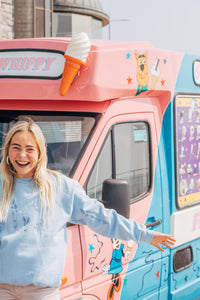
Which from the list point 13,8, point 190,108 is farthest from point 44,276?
point 13,8

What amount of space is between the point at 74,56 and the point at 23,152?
826 mm

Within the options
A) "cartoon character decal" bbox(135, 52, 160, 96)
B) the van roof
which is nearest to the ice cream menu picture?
"cartoon character decal" bbox(135, 52, 160, 96)

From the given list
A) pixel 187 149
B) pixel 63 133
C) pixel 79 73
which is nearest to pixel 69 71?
pixel 79 73

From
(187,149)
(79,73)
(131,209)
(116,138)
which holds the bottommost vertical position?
(131,209)

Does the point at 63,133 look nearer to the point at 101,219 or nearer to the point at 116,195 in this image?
the point at 116,195

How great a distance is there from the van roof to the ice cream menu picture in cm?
57

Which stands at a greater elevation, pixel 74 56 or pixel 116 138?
pixel 74 56

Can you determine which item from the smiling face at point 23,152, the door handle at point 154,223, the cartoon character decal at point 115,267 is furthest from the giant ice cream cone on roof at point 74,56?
the door handle at point 154,223

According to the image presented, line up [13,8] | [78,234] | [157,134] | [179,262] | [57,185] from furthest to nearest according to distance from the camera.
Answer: [13,8] → [179,262] → [157,134] → [78,234] → [57,185]

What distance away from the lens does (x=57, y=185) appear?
2.64m

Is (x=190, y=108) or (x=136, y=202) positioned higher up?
(x=190, y=108)

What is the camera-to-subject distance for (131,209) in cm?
350

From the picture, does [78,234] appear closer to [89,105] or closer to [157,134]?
[89,105]

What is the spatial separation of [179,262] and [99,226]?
161 centimetres
